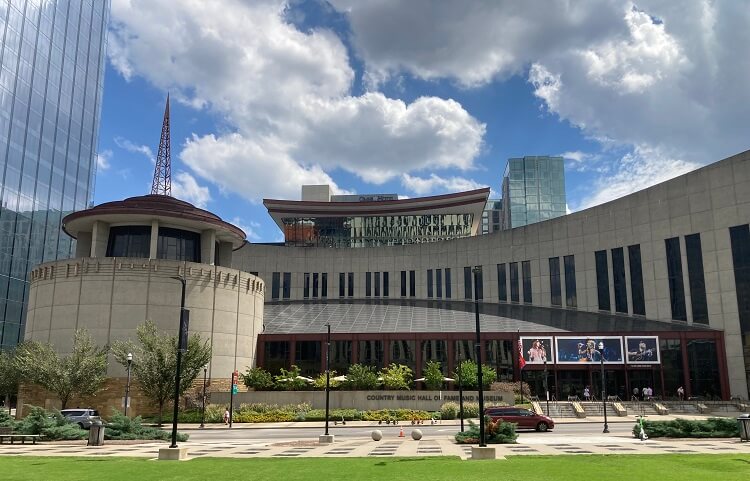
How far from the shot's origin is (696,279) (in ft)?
200

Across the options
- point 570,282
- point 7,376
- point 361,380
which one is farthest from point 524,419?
point 7,376

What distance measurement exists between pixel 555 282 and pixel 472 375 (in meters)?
24.9

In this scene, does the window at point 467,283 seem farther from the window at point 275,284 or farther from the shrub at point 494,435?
the shrub at point 494,435

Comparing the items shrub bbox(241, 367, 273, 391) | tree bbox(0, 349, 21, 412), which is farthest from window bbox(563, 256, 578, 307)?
tree bbox(0, 349, 21, 412)

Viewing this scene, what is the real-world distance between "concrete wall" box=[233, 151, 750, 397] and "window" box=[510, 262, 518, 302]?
0.76 meters

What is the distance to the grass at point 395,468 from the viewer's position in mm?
18375

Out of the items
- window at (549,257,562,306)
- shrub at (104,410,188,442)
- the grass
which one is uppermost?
window at (549,257,562,306)

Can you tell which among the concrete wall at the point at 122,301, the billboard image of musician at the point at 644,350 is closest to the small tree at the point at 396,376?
the concrete wall at the point at 122,301

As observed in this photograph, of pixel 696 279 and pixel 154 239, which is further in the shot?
pixel 696 279

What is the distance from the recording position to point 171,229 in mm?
62625

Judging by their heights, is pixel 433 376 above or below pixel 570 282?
below

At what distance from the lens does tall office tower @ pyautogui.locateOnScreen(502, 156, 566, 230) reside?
18038cm

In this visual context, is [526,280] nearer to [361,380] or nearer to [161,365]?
[361,380]

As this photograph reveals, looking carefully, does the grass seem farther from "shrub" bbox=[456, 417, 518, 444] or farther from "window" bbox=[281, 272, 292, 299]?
"window" bbox=[281, 272, 292, 299]
